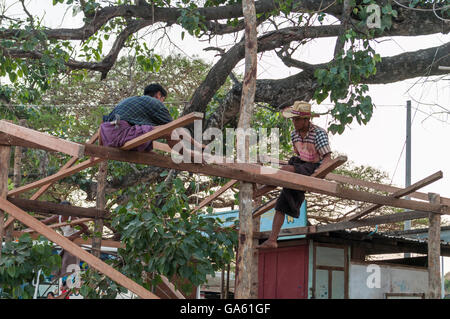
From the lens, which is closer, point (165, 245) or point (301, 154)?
point (165, 245)

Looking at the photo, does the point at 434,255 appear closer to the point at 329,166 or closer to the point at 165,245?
the point at 329,166

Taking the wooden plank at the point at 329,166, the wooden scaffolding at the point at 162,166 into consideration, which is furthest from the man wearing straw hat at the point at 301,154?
the wooden plank at the point at 329,166

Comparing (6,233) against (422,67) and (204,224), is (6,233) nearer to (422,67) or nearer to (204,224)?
(204,224)

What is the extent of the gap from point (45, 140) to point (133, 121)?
0.73 m

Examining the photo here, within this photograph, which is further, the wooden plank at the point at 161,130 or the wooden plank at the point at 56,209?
the wooden plank at the point at 56,209

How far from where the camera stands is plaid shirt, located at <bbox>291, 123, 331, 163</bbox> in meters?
5.36

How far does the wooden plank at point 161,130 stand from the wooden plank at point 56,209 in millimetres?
2176

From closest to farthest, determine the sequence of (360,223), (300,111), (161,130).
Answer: (161,130), (300,111), (360,223)

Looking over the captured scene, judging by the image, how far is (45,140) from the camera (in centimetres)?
409

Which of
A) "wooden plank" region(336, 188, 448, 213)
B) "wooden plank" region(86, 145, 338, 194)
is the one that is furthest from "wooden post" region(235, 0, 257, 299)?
"wooden plank" region(336, 188, 448, 213)

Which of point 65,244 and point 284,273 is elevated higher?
point 284,273

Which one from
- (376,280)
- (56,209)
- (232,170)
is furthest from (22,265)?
(376,280)

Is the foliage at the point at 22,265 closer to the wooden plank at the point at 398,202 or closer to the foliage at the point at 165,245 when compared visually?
the foliage at the point at 165,245

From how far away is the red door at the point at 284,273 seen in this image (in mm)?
9055
